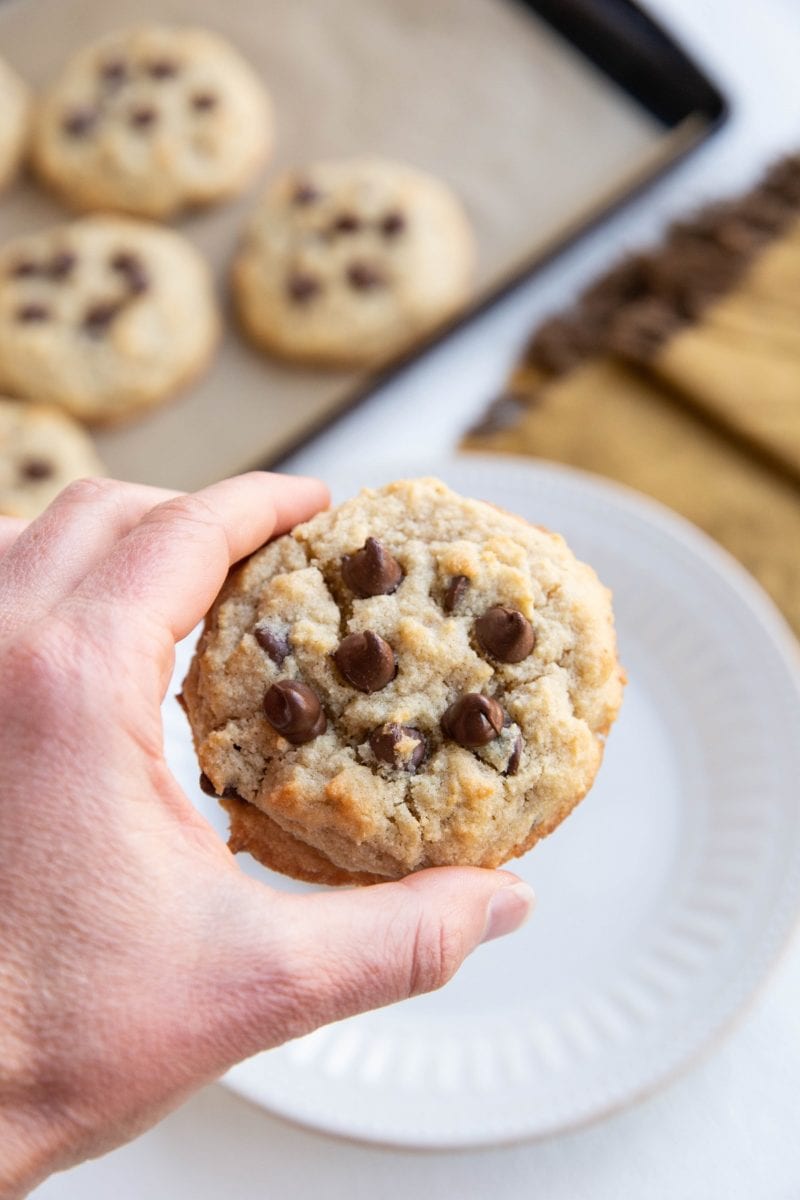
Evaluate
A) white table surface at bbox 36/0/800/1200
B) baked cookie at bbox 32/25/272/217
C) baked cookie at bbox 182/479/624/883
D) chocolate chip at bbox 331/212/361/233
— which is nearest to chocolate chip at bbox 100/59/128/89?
baked cookie at bbox 32/25/272/217

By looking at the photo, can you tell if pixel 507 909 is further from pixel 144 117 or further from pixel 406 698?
pixel 144 117

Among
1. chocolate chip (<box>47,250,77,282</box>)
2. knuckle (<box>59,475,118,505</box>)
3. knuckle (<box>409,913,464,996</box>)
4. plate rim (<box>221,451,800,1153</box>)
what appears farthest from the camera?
chocolate chip (<box>47,250,77,282</box>)

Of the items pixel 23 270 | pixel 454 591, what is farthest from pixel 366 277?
pixel 454 591

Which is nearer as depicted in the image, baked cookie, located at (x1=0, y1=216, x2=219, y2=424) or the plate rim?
the plate rim

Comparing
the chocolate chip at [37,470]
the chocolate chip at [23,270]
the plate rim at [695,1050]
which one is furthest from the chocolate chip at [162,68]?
the plate rim at [695,1050]

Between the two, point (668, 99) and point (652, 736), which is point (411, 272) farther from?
point (652, 736)

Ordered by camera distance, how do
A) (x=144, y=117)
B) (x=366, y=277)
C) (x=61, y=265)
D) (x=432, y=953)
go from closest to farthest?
(x=432, y=953) → (x=366, y=277) → (x=61, y=265) → (x=144, y=117)

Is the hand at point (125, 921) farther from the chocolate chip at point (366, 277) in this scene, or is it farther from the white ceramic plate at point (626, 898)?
the chocolate chip at point (366, 277)

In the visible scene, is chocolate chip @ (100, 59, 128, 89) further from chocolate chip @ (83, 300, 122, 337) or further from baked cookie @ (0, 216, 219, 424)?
chocolate chip @ (83, 300, 122, 337)
